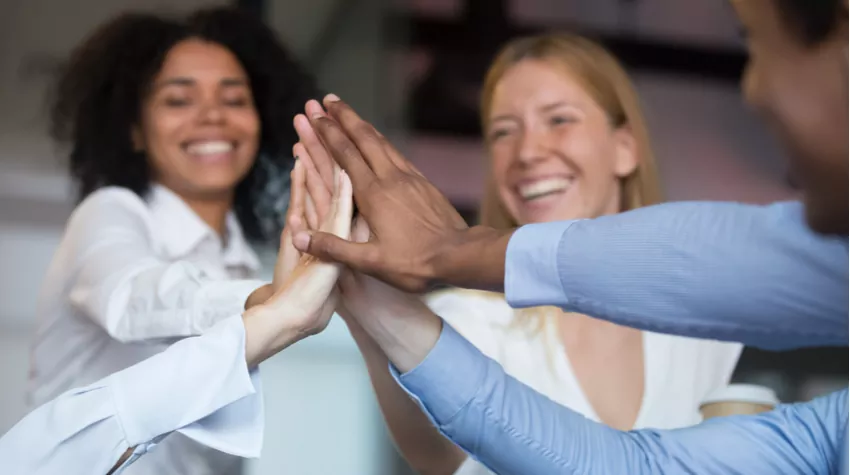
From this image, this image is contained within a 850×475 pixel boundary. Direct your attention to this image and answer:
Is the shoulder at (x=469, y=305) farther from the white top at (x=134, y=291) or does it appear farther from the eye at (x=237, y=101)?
the eye at (x=237, y=101)

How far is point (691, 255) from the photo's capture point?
725 millimetres

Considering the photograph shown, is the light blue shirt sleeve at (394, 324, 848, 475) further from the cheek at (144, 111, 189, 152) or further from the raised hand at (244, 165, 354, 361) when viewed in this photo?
the cheek at (144, 111, 189, 152)

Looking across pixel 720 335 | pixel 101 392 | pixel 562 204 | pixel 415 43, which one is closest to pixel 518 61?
pixel 562 204

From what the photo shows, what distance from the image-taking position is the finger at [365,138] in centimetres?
85

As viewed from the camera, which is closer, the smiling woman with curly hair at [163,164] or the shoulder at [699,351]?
the smiling woman with curly hair at [163,164]

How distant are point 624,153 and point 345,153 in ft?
1.74

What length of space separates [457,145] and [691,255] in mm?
868

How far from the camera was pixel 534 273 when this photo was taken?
746 millimetres

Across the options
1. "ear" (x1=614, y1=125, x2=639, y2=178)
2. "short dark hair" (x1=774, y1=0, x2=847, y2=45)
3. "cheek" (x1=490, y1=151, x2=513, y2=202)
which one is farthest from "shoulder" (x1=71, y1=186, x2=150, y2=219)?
"short dark hair" (x1=774, y1=0, x2=847, y2=45)

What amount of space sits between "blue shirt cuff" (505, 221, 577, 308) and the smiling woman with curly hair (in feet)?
1.17

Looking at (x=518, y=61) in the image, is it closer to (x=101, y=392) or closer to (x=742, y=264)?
(x=742, y=264)

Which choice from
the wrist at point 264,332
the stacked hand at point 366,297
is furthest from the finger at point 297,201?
the wrist at point 264,332

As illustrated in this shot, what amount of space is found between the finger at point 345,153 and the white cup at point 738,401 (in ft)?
1.56

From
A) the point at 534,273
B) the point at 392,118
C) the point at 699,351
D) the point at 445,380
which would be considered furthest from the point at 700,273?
the point at 392,118
